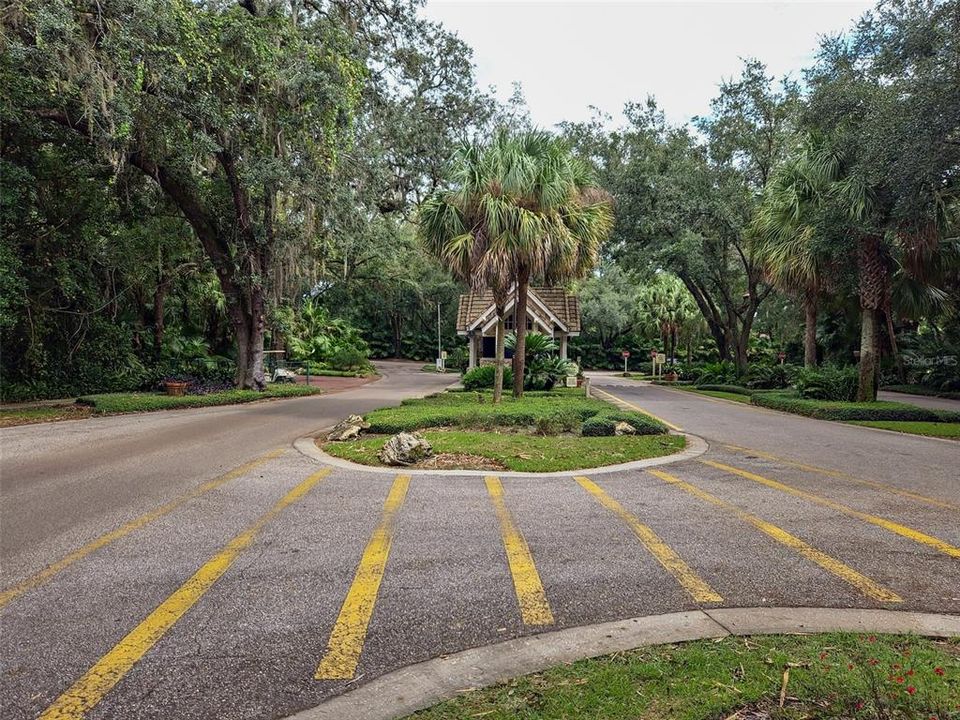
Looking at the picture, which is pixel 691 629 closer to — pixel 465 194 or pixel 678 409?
pixel 465 194

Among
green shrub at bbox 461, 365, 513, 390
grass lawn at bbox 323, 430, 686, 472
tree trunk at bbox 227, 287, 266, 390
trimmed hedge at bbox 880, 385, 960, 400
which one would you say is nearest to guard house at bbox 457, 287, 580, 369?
green shrub at bbox 461, 365, 513, 390

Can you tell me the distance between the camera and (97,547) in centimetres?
447

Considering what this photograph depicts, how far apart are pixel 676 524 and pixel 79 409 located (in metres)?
14.4

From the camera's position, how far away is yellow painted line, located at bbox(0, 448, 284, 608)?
145 inches

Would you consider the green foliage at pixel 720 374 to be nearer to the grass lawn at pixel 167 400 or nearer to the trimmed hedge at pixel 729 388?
the trimmed hedge at pixel 729 388

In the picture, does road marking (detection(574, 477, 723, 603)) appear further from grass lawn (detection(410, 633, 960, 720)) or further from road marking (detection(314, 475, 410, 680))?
road marking (detection(314, 475, 410, 680))

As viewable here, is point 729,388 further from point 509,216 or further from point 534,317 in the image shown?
point 509,216

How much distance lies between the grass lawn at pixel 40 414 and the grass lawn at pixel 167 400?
350mm

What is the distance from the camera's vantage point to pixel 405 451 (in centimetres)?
786

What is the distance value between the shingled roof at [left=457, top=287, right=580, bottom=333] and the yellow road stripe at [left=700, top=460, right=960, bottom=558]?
19.1m

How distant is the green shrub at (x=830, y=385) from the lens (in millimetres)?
16328

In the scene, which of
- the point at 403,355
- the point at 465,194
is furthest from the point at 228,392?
the point at 403,355

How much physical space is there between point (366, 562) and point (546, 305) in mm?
22804

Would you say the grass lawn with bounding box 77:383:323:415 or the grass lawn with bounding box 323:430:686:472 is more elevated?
the grass lawn with bounding box 323:430:686:472
